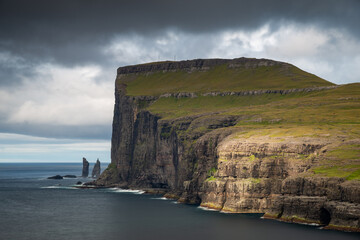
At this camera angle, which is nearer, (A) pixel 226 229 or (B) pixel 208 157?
(A) pixel 226 229

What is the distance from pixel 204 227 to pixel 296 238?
87.2 feet

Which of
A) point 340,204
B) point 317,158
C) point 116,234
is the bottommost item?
point 116,234

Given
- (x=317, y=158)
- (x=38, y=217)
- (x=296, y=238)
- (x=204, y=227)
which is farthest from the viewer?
(x=38, y=217)

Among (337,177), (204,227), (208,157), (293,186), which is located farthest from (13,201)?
(337,177)

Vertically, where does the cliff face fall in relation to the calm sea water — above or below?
above

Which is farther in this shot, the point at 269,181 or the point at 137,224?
the point at 269,181

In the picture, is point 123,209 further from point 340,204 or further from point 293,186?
point 340,204

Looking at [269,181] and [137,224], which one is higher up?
[269,181]

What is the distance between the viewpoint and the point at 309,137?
15650 cm

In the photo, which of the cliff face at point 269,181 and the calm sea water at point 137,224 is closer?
the calm sea water at point 137,224

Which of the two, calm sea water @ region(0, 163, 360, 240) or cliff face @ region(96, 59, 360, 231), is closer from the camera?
calm sea water @ region(0, 163, 360, 240)

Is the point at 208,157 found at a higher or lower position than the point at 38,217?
higher

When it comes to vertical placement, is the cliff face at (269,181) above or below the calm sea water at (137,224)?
above

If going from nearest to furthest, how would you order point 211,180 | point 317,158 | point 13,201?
point 317,158 → point 211,180 → point 13,201
